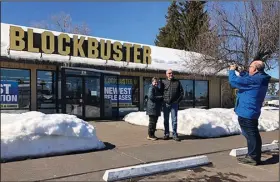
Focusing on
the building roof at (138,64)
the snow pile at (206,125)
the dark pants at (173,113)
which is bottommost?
the snow pile at (206,125)

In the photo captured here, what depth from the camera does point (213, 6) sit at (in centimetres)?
1464

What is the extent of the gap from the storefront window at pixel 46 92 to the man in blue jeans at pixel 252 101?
9.08m

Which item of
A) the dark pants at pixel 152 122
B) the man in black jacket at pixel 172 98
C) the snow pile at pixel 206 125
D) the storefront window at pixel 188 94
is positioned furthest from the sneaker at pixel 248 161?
the storefront window at pixel 188 94

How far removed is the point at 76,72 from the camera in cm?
1275

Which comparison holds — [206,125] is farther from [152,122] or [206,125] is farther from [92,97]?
[92,97]

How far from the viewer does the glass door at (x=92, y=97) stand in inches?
514

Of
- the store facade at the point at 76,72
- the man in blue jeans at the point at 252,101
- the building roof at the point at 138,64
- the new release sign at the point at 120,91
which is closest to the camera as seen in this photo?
the man in blue jeans at the point at 252,101

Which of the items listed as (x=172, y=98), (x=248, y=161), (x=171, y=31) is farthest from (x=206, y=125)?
(x=171, y=31)

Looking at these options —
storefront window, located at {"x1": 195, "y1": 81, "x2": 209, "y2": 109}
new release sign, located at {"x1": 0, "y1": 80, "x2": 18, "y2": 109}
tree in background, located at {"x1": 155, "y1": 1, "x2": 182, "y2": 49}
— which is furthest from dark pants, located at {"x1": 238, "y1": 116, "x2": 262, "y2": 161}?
tree in background, located at {"x1": 155, "y1": 1, "x2": 182, "y2": 49}

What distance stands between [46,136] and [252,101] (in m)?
3.95

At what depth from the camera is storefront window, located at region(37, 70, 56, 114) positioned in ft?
41.5

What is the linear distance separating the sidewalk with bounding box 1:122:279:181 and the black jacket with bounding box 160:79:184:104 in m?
1.05

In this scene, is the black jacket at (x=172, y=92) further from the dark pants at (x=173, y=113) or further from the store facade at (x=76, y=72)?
the store facade at (x=76, y=72)

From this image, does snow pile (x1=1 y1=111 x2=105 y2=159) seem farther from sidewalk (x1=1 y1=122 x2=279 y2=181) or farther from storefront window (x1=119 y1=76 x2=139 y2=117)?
storefront window (x1=119 y1=76 x2=139 y2=117)
